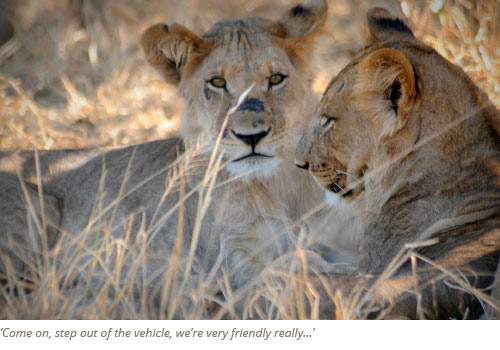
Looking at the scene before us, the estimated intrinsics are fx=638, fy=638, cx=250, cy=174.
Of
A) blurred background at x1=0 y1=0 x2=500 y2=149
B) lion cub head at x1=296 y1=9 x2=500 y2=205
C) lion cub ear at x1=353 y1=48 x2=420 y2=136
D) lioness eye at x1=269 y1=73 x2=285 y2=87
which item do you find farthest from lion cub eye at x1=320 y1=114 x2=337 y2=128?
blurred background at x1=0 y1=0 x2=500 y2=149

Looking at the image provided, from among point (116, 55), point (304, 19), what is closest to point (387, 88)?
point (304, 19)

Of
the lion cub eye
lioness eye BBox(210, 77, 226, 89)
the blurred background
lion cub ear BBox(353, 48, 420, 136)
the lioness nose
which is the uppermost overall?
lion cub ear BBox(353, 48, 420, 136)

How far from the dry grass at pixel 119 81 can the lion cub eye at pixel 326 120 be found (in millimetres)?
466

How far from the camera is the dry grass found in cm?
213

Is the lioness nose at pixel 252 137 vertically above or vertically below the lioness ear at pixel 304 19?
below

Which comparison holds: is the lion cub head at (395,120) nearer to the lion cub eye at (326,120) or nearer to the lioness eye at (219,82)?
the lion cub eye at (326,120)

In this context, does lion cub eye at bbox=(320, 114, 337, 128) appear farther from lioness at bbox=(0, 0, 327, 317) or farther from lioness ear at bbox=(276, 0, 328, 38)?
lioness ear at bbox=(276, 0, 328, 38)

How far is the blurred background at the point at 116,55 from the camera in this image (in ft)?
12.7

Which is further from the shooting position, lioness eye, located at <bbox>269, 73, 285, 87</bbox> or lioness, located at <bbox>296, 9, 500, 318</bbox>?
lioness eye, located at <bbox>269, 73, 285, 87</bbox>

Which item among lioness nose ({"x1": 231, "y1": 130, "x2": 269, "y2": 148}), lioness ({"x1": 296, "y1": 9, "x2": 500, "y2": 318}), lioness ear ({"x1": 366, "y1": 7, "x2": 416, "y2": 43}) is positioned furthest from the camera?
lioness nose ({"x1": 231, "y1": 130, "x2": 269, "y2": 148})

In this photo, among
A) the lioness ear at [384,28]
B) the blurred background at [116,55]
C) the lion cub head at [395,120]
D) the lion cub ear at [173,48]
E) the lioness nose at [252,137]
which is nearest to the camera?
the lion cub head at [395,120]

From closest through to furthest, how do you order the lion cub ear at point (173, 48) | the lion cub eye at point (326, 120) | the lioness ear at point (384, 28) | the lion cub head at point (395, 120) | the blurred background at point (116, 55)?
the lion cub head at point (395, 120)
the lion cub eye at point (326, 120)
the lioness ear at point (384, 28)
the lion cub ear at point (173, 48)
the blurred background at point (116, 55)

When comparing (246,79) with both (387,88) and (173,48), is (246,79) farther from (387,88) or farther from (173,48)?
(387,88)

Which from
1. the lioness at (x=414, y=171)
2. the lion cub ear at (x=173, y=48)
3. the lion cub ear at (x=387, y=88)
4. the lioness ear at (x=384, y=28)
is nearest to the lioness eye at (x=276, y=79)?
the lion cub ear at (x=173, y=48)
